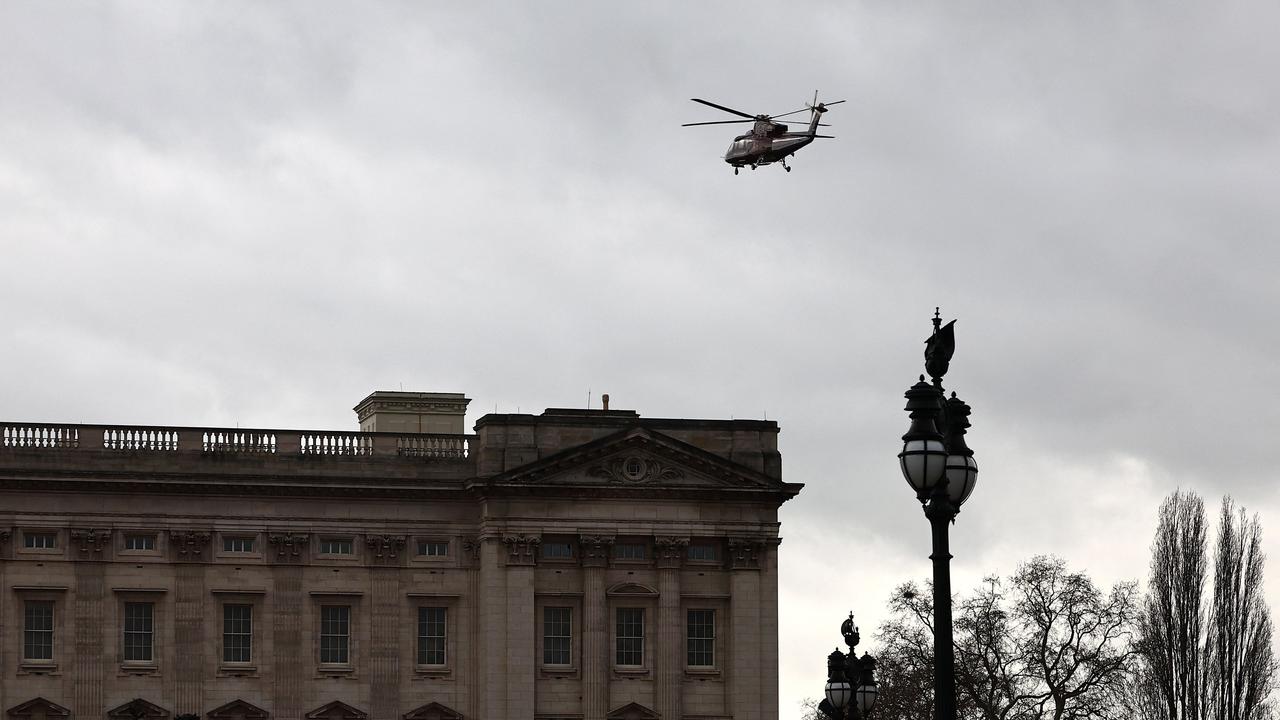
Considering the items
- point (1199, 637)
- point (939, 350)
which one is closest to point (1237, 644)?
point (1199, 637)

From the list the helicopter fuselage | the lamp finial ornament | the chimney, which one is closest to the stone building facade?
the chimney

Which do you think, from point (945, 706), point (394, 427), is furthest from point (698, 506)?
point (945, 706)

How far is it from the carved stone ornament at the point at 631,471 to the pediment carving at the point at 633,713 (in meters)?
7.53

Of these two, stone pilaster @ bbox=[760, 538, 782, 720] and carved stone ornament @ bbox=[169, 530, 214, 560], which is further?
stone pilaster @ bbox=[760, 538, 782, 720]

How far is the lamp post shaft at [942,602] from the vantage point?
1064 inches

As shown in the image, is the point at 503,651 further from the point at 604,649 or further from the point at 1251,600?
the point at 1251,600

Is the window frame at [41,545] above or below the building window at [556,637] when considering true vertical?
above

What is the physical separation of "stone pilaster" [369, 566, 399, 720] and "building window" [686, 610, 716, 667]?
9.50m

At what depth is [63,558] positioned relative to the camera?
86.5 metres

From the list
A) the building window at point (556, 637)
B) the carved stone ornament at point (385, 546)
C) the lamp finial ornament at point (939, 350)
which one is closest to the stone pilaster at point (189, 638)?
the carved stone ornament at point (385, 546)

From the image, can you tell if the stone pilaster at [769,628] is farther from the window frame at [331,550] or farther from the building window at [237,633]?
the building window at [237,633]

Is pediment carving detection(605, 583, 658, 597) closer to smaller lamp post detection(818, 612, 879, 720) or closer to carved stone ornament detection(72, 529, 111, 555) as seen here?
carved stone ornament detection(72, 529, 111, 555)

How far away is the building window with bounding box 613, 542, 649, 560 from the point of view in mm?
88938

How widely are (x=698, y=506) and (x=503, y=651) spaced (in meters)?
8.37
